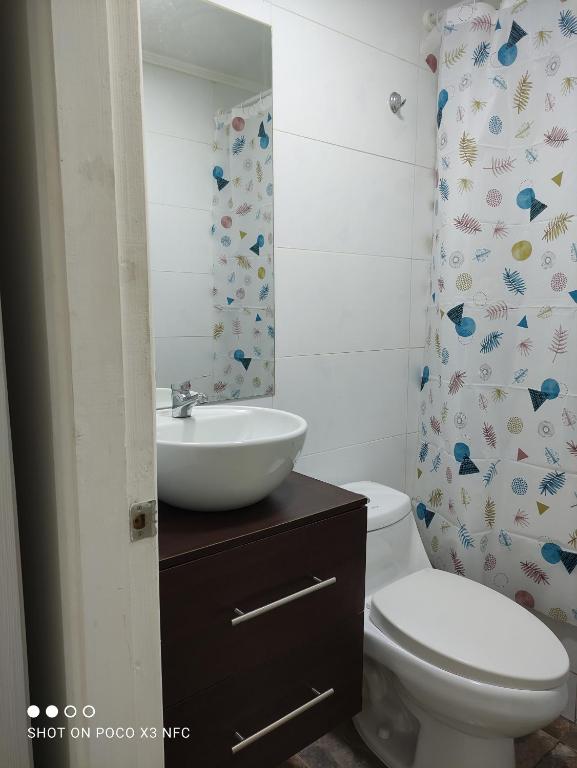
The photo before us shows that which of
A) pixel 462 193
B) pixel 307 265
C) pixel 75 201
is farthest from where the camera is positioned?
pixel 462 193

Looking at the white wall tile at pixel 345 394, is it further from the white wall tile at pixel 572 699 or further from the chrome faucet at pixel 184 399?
the white wall tile at pixel 572 699

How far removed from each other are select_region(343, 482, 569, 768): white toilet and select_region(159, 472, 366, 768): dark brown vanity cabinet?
0.50 feet

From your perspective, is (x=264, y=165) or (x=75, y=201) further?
(x=264, y=165)

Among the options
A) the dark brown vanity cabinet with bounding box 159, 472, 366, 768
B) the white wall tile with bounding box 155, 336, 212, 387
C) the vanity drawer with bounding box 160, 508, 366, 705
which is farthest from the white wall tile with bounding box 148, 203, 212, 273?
the vanity drawer with bounding box 160, 508, 366, 705

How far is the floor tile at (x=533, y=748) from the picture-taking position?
153 cm

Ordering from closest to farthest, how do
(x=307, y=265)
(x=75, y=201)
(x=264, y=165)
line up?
(x=75, y=201) → (x=264, y=165) → (x=307, y=265)

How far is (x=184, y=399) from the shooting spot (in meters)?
1.35

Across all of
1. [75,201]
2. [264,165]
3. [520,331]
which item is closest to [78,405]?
[75,201]

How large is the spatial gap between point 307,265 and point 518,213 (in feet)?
2.14

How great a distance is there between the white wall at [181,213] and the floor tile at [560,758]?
56.2 inches

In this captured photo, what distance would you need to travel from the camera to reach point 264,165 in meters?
1.49

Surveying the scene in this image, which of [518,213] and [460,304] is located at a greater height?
[518,213]

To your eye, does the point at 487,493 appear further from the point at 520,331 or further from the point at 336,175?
the point at 336,175

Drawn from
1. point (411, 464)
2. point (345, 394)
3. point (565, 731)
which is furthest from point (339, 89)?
point (565, 731)
